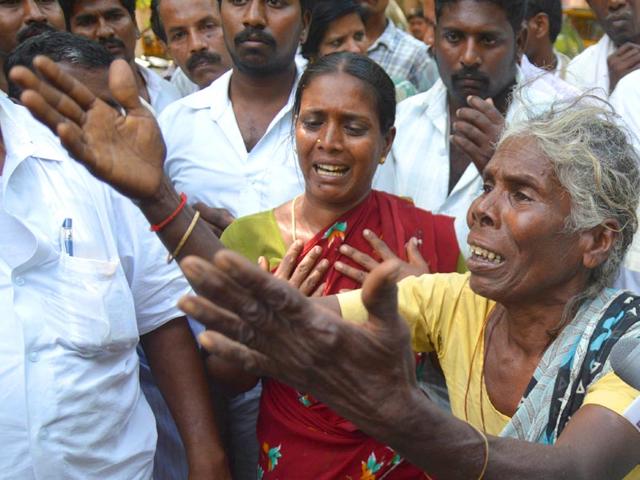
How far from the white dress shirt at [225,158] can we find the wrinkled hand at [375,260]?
70 cm

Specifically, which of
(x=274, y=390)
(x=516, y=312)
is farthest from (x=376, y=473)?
(x=516, y=312)

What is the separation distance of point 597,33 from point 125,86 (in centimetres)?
771

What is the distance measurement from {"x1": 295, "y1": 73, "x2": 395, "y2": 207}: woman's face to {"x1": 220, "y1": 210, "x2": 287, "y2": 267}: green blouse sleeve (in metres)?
0.20

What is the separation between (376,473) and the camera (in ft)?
9.64

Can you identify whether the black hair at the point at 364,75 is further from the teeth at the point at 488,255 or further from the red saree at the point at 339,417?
the teeth at the point at 488,255

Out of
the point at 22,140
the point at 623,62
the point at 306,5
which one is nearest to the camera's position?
the point at 22,140

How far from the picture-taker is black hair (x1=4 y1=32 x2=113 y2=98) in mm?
3295

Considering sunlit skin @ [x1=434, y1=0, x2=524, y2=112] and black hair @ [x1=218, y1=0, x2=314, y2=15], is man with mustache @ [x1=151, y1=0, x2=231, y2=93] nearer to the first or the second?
black hair @ [x1=218, y1=0, x2=314, y2=15]

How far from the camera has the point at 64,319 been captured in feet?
8.68

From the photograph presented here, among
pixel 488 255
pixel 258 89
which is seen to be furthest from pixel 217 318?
pixel 258 89

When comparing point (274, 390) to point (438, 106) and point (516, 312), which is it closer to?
point (516, 312)

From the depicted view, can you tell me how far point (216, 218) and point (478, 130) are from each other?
3.27ft

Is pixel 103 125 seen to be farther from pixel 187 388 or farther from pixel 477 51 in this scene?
pixel 477 51

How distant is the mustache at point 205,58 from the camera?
16.5 ft
